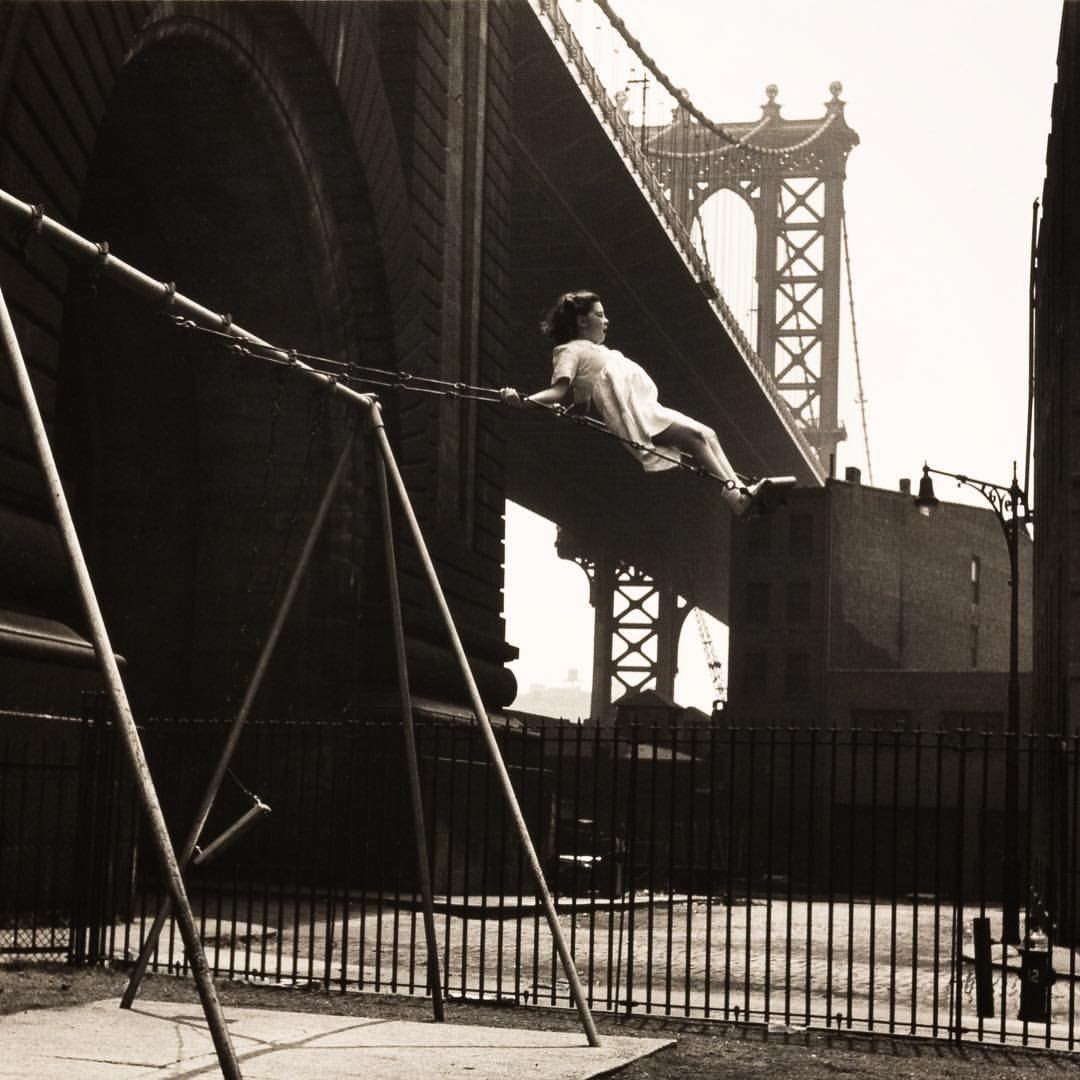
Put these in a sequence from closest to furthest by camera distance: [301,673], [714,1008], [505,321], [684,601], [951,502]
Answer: [714,1008]
[301,673]
[505,321]
[951,502]
[684,601]

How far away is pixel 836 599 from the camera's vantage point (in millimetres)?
56938

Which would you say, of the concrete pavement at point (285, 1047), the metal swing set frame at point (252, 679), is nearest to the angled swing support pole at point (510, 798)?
the metal swing set frame at point (252, 679)

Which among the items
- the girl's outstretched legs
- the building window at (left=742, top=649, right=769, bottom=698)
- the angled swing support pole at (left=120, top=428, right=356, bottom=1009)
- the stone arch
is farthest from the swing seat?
the building window at (left=742, top=649, right=769, bottom=698)

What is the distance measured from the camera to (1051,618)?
88.5 ft

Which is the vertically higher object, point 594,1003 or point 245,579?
point 245,579

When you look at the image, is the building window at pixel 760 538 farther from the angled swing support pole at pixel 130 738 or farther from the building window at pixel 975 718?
the angled swing support pole at pixel 130 738

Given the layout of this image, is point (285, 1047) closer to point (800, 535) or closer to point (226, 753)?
point (226, 753)

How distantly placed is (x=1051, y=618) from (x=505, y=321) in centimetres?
880

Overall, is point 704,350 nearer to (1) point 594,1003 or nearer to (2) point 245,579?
(2) point 245,579

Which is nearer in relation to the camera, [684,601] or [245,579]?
[245,579]

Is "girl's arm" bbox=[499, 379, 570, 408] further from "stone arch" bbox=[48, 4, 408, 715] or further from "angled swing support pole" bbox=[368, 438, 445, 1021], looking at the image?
"stone arch" bbox=[48, 4, 408, 715]

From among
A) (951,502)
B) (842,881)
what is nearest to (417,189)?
(842,881)

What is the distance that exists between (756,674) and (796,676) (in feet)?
3.93

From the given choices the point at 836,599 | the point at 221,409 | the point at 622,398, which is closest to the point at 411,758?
the point at 622,398
